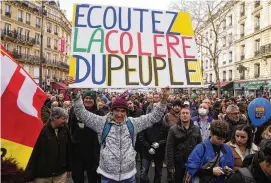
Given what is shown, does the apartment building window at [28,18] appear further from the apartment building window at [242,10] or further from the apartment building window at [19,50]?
the apartment building window at [242,10]

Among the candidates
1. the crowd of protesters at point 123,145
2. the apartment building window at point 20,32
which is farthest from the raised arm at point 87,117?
the apartment building window at point 20,32

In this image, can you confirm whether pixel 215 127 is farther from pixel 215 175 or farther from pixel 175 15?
pixel 175 15

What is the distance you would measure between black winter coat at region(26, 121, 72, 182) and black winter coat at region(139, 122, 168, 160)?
2163 mm

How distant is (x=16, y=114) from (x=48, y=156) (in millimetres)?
1573

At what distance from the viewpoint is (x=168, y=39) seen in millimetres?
4086

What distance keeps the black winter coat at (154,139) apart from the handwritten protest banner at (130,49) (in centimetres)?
216

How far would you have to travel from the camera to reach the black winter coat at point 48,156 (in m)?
3.70

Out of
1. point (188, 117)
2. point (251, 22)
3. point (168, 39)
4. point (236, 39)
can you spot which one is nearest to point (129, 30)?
point (168, 39)

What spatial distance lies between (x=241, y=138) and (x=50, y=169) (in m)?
2.31

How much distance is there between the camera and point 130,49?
3891 mm

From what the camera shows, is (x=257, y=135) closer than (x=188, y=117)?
Yes

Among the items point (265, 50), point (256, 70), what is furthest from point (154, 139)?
point (256, 70)

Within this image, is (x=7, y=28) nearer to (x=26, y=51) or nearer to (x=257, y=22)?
(x=26, y=51)

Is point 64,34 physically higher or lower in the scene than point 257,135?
higher
